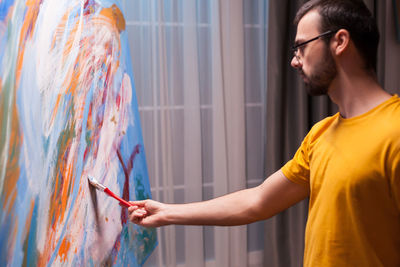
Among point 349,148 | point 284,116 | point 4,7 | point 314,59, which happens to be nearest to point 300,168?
point 349,148

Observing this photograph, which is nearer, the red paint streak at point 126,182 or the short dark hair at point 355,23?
the short dark hair at point 355,23

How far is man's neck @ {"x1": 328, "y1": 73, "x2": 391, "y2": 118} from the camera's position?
971 millimetres

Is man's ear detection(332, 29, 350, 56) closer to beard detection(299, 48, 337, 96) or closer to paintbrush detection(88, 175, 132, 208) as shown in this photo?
beard detection(299, 48, 337, 96)

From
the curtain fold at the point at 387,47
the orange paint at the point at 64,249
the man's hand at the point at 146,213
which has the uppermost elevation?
the curtain fold at the point at 387,47

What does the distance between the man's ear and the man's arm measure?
0.40m

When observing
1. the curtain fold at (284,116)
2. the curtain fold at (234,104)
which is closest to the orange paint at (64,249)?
the curtain fold at (234,104)

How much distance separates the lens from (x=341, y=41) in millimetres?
983

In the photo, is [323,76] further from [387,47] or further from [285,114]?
[387,47]

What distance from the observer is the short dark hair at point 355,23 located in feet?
3.21

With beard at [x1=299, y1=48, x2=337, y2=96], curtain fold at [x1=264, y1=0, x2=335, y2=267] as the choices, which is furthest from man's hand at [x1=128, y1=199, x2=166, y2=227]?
curtain fold at [x1=264, y1=0, x2=335, y2=267]

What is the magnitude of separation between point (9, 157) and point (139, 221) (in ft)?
1.65

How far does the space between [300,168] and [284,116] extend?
3.32ft

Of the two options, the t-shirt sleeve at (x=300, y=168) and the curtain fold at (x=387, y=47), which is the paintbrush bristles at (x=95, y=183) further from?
the curtain fold at (x=387, y=47)

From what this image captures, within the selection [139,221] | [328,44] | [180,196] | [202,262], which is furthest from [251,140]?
[328,44]
